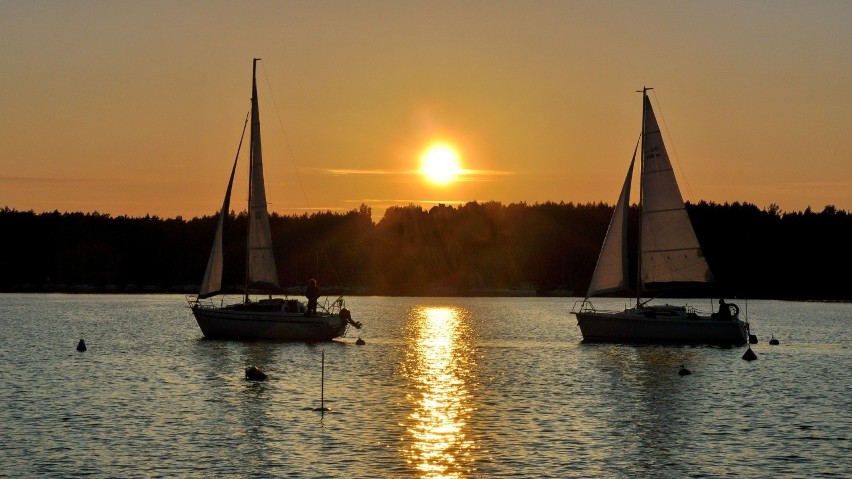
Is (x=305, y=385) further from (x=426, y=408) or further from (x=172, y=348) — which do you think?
(x=172, y=348)

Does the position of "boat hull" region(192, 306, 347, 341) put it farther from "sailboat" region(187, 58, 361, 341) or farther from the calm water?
the calm water

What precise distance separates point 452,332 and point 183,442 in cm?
7108

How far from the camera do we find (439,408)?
44219 mm

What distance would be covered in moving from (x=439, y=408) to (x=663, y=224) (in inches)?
1217

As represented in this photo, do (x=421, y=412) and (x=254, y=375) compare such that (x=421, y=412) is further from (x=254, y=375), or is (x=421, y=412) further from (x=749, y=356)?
(x=749, y=356)

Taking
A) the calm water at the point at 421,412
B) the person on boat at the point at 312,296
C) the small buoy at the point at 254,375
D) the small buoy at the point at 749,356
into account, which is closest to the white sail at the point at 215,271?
the calm water at the point at 421,412

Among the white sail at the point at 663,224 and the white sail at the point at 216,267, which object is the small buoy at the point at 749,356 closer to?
the white sail at the point at 663,224

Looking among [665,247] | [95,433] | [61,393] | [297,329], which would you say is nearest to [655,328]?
[665,247]

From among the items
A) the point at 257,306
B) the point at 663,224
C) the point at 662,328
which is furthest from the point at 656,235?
the point at 257,306

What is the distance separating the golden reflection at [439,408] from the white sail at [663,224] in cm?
1317

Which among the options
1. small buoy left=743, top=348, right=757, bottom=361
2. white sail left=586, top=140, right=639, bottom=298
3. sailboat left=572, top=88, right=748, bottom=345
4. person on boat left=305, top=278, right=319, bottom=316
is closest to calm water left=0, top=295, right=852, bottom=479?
small buoy left=743, top=348, right=757, bottom=361

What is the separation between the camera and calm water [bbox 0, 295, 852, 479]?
1262 inches

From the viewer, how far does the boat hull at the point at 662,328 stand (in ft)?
225

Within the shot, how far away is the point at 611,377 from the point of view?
56.0 m
